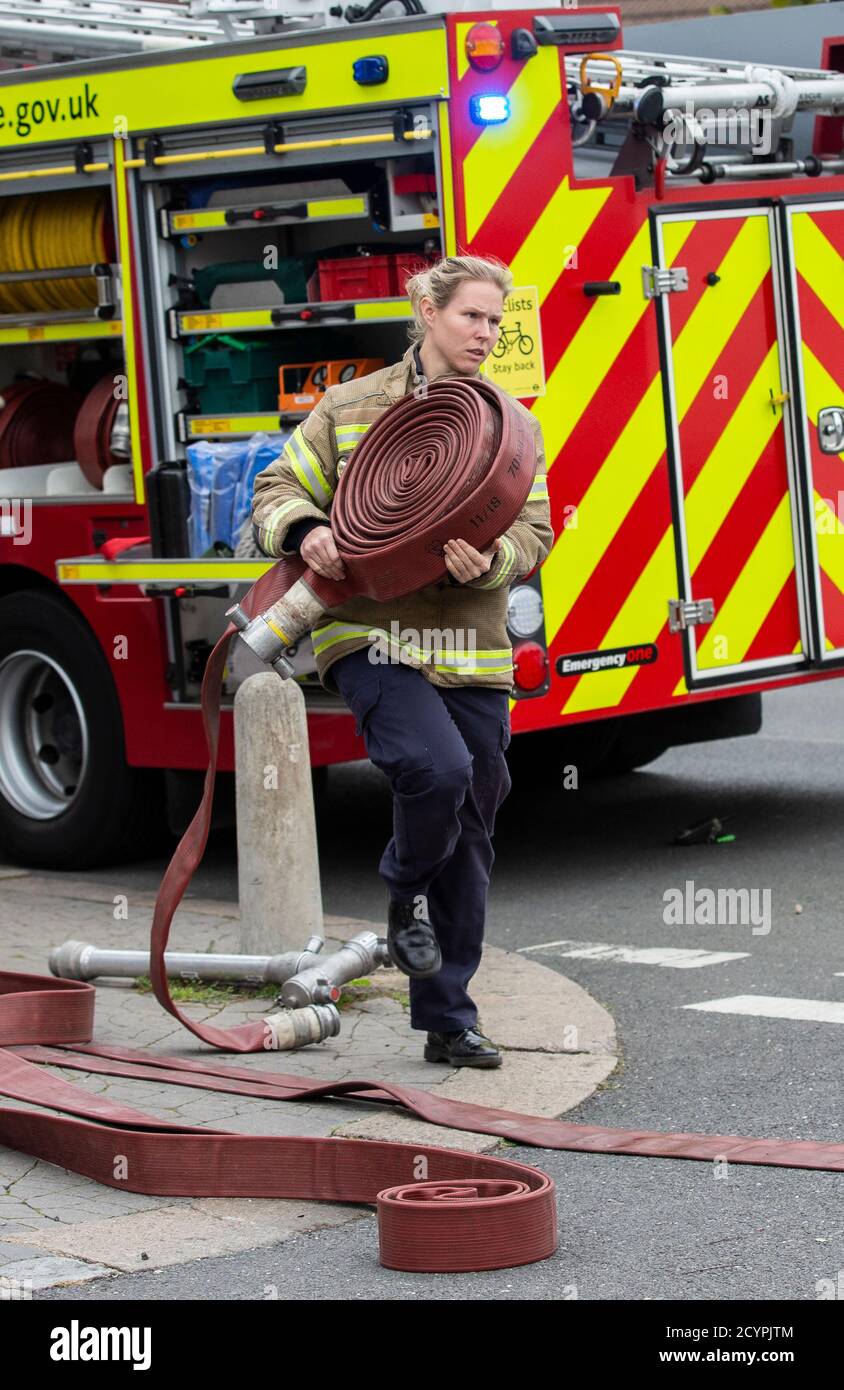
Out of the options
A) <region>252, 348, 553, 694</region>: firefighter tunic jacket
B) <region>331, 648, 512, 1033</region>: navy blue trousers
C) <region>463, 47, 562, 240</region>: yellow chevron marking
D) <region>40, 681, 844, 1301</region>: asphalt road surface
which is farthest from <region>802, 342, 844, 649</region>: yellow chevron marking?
<region>331, 648, 512, 1033</region>: navy blue trousers

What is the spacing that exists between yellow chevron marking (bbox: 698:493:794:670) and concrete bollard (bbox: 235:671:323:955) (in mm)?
1837

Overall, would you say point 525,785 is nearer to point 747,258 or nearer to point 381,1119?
point 747,258

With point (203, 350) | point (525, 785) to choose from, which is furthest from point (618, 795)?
point (203, 350)

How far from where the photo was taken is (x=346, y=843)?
8.73 m

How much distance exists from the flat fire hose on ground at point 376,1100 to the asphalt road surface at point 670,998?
77 millimetres

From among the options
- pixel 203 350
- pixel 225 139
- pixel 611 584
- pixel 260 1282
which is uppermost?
pixel 225 139

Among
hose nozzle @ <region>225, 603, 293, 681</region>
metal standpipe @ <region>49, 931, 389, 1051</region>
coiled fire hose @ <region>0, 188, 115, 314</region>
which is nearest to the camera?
hose nozzle @ <region>225, 603, 293, 681</region>

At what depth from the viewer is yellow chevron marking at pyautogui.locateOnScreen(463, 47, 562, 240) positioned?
7.06m

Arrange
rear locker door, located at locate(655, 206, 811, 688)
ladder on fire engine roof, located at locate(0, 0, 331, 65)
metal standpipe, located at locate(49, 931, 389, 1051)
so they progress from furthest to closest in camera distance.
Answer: ladder on fire engine roof, located at locate(0, 0, 331, 65) < rear locker door, located at locate(655, 206, 811, 688) < metal standpipe, located at locate(49, 931, 389, 1051)

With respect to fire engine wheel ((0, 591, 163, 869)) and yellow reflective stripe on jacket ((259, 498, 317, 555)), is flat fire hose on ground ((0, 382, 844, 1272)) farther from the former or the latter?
fire engine wheel ((0, 591, 163, 869))

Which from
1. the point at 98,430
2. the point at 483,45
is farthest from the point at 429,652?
the point at 98,430

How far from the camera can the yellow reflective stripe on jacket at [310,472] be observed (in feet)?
17.7

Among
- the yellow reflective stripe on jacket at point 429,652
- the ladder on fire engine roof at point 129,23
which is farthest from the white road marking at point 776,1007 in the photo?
the ladder on fire engine roof at point 129,23

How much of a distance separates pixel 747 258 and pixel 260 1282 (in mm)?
4731
